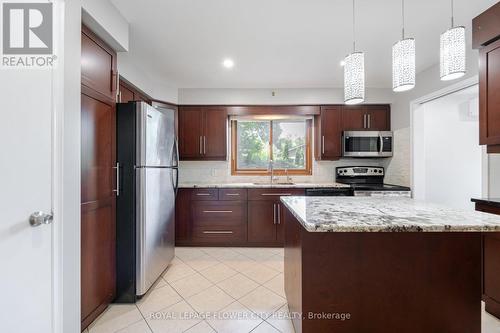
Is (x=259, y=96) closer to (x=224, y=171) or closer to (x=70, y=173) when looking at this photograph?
(x=224, y=171)

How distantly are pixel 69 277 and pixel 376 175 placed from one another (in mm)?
4036

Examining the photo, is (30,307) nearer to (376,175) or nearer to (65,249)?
(65,249)

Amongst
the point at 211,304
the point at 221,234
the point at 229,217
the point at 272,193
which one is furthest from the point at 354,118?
the point at 211,304

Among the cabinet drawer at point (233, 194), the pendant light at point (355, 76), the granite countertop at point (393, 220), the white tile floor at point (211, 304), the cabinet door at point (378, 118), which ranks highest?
the cabinet door at point (378, 118)

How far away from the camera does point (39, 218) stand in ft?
3.70

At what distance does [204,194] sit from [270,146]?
1446mm

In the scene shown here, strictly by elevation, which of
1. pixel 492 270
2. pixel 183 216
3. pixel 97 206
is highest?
pixel 97 206

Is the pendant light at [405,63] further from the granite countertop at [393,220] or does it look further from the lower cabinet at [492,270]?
the lower cabinet at [492,270]

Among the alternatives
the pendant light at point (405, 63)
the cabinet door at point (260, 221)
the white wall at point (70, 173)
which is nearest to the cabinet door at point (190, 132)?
the cabinet door at point (260, 221)

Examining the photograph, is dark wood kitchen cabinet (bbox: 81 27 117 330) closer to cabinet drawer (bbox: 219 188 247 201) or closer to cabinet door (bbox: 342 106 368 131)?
cabinet drawer (bbox: 219 188 247 201)

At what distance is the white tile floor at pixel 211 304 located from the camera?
1691 mm

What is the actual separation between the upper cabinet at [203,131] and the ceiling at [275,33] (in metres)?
0.62

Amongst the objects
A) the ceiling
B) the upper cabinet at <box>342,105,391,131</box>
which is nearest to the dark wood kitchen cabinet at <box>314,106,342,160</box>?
the upper cabinet at <box>342,105,391,131</box>

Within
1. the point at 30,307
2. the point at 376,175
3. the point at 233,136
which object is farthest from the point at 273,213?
the point at 30,307
